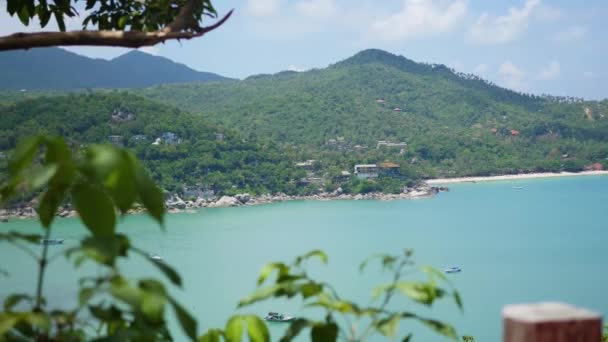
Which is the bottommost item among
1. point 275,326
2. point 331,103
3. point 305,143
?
point 275,326

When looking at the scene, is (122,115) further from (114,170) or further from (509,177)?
(114,170)

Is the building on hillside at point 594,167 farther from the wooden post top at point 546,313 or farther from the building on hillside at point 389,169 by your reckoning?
the wooden post top at point 546,313

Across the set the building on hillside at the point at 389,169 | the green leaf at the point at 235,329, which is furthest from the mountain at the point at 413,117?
the green leaf at the point at 235,329

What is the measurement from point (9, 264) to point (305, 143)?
85.7 feet

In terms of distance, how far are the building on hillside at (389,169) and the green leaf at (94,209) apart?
3272 centimetres

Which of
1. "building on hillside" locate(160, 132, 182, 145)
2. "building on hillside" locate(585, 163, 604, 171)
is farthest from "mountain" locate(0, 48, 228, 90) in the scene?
"building on hillside" locate(585, 163, 604, 171)

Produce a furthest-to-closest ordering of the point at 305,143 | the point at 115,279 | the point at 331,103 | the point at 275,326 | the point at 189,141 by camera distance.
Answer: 1. the point at 331,103
2. the point at 305,143
3. the point at 189,141
4. the point at 275,326
5. the point at 115,279

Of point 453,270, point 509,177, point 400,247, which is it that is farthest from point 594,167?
point 453,270

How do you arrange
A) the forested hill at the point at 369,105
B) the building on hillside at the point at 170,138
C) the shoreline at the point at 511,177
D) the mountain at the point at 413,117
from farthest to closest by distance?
the forested hill at the point at 369,105 < the mountain at the point at 413,117 < the shoreline at the point at 511,177 < the building on hillside at the point at 170,138

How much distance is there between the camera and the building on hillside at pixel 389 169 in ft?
108

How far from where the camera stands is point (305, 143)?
135 ft

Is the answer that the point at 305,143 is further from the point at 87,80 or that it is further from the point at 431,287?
the point at 87,80

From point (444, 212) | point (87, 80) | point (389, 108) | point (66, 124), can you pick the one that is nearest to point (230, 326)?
point (444, 212)

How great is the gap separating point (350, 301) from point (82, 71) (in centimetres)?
9225
